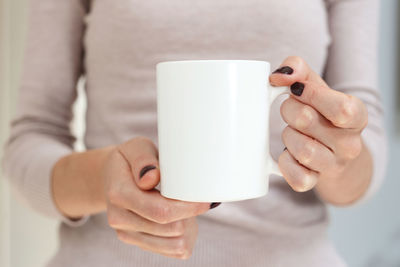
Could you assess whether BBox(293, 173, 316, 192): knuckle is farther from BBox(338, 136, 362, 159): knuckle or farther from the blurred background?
the blurred background

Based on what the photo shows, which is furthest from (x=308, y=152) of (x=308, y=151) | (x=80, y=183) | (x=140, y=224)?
(x=80, y=183)

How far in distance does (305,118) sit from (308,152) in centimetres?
4

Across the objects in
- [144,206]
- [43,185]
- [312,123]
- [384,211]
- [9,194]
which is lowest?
[384,211]

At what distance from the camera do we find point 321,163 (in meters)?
0.47

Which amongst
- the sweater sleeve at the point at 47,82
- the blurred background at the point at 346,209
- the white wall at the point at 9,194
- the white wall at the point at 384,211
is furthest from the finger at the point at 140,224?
the white wall at the point at 384,211

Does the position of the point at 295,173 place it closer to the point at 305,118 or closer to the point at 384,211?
the point at 305,118

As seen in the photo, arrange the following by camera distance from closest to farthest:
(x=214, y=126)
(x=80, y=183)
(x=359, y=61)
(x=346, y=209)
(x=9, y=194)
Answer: (x=214, y=126) < (x=80, y=183) < (x=359, y=61) < (x=9, y=194) < (x=346, y=209)

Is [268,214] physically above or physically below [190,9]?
below

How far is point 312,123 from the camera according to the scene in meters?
0.46

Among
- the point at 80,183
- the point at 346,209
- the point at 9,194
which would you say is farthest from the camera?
the point at 346,209

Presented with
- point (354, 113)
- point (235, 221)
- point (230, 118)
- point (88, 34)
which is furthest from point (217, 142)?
point (88, 34)

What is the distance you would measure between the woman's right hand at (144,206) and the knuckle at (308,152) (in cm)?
12

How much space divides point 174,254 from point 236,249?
196 millimetres

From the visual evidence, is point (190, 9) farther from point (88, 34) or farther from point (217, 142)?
point (217, 142)
